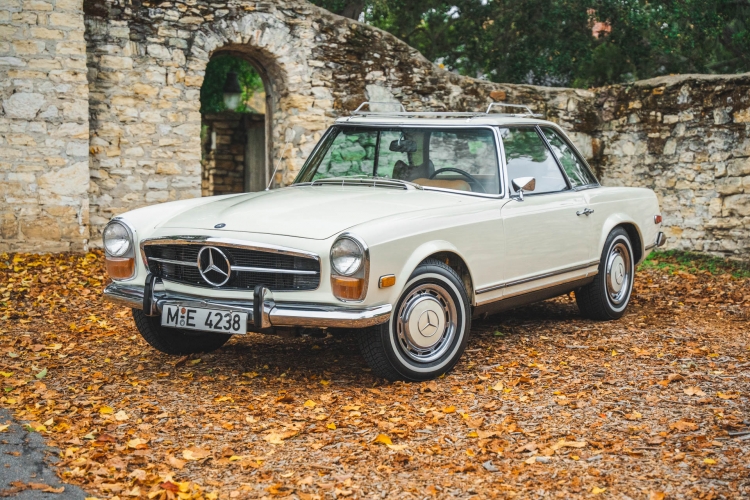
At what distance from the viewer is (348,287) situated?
4488 millimetres

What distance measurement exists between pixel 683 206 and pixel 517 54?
6377 mm

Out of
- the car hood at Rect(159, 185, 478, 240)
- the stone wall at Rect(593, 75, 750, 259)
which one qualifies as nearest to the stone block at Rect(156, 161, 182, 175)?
the car hood at Rect(159, 185, 478, 240)

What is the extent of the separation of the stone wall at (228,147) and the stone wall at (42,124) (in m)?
6.29

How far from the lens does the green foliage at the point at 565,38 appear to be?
15.0 meters

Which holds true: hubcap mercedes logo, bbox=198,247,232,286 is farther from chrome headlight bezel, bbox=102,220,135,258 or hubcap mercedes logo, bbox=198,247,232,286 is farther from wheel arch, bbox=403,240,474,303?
wheel arch, bbox=403,240,474,303

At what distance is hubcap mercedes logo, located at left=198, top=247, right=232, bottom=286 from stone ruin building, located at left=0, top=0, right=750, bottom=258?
18.4 ft

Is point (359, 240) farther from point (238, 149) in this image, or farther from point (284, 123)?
point (238, 149)

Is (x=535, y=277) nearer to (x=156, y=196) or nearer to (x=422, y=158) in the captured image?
(x=422, y=158)

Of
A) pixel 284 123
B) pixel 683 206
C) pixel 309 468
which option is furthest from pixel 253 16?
pixel 309 468

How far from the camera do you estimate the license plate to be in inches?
181

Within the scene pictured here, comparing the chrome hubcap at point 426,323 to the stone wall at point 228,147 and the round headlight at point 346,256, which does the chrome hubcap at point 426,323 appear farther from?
the stone wall at point 228,147

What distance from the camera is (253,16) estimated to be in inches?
422

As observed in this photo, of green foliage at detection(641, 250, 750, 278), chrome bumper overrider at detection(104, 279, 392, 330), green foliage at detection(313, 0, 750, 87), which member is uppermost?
green foliage at detection(313, 0, 750, 87)

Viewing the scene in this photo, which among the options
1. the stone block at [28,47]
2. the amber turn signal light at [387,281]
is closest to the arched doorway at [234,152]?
the stone block at [28,47]
